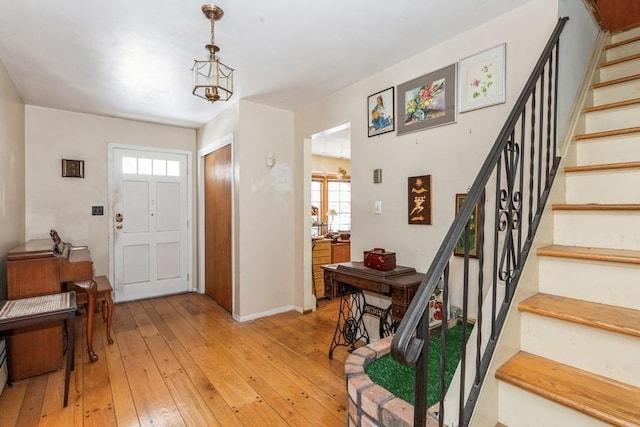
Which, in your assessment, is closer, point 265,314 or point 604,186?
point 604,186

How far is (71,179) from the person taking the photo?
13.4 ft

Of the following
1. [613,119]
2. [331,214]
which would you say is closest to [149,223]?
[331,214]

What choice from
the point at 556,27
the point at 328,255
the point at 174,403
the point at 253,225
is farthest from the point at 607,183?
the point at 328,255

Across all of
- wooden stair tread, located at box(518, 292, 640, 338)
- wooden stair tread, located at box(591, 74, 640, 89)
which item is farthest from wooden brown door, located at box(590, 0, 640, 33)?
wooden stair tread, located at box(518, 292, 640, 338)

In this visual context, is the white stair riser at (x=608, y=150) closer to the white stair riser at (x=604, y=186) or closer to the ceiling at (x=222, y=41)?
the white stair riser at (x=604, y=186)

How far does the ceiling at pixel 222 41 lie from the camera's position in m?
1.99

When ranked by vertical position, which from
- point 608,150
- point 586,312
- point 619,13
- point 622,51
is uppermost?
point 619,13

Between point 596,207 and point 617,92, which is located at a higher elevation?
point 617,92

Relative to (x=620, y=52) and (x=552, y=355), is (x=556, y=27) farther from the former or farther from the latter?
(x=552, y=355)

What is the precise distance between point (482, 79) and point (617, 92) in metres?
0.78

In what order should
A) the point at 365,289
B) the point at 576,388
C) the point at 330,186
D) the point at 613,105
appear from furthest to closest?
the point at 330,186 < the point at 365,289 < the point at 613,105 < the point at 576,388

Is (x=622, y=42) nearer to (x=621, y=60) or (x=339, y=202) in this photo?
(x=621, y=60)

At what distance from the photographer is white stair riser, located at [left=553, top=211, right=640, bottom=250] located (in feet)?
4.67

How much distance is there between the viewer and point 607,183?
1622 millimetres
